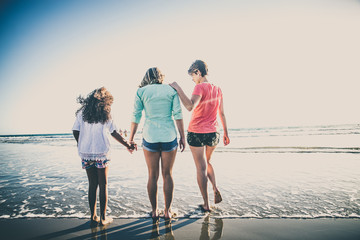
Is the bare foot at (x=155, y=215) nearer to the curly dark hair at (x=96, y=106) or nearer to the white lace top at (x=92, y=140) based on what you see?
the white lace top at (x=92, y=140)

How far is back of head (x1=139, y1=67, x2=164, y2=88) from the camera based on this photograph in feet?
8.12

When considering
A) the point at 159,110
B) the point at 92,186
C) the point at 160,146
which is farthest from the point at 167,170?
the point at 92,186

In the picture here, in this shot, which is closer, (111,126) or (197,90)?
(111,126)

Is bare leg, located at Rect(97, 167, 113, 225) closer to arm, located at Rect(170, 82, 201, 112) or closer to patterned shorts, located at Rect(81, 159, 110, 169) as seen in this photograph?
patterned shorts, located at Rect(81, 159, 110, 169)

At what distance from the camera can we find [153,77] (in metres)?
2.48

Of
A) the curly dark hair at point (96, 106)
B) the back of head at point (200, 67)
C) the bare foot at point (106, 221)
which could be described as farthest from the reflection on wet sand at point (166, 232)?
the back of head at point (200, 67)

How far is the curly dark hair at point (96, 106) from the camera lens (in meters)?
2.43

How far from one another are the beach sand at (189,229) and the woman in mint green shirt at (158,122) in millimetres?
415

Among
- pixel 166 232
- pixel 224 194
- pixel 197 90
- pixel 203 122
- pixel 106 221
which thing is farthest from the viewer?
pixel 224 194

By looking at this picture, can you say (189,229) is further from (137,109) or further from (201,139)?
(137,109)

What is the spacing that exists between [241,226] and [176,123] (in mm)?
1687

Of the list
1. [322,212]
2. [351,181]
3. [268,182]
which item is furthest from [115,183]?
[351,181]

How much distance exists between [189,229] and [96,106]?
84.1 inches

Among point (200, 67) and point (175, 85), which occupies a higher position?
point (200, 67)
